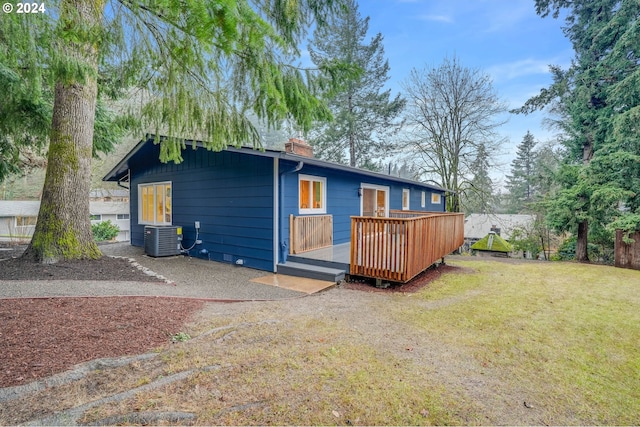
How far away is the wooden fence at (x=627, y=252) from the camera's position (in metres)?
8.44

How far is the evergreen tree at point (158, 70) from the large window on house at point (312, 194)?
8.67 feet

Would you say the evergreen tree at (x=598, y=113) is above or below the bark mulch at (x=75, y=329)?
above

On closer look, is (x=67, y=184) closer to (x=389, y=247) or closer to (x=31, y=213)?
(x=389, y=247)

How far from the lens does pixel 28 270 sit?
506 centimetres

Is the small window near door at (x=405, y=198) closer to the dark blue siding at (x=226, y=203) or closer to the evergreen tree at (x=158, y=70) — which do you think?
the dark blue siding at (x=226, y=203)

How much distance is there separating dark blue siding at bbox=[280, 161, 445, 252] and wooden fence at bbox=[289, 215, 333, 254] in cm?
16

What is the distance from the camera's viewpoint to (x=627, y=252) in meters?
8.64

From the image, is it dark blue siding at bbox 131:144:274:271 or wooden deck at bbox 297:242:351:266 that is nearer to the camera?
wooden deck at bbox 297:242:351:266

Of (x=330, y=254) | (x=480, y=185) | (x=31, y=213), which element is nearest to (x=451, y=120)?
(x=480, y=185)

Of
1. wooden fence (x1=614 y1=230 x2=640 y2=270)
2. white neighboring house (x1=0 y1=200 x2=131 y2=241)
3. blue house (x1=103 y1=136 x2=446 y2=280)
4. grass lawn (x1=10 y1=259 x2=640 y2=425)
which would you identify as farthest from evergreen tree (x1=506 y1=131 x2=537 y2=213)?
white neighboring house (x1=0 y1=200 x2=131 y2=241)

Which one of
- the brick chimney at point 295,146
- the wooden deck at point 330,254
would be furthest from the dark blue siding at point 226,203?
the brick chimney at point 295,146

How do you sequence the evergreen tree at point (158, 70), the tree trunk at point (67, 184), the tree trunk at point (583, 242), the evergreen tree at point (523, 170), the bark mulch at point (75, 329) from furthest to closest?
the evergreen tree at point (523, 170), the tree trunk at point (583, 242), the tree trunk at point (67, 184), the evergreen tree at point (158, 70), the bark mulch at point (75, 329)

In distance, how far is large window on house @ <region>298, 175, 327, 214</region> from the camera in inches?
289

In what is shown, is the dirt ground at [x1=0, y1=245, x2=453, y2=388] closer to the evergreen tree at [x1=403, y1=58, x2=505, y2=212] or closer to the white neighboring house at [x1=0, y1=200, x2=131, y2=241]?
the evergreen tree at [x1=403, y1=58, x2=505, y2=212]
